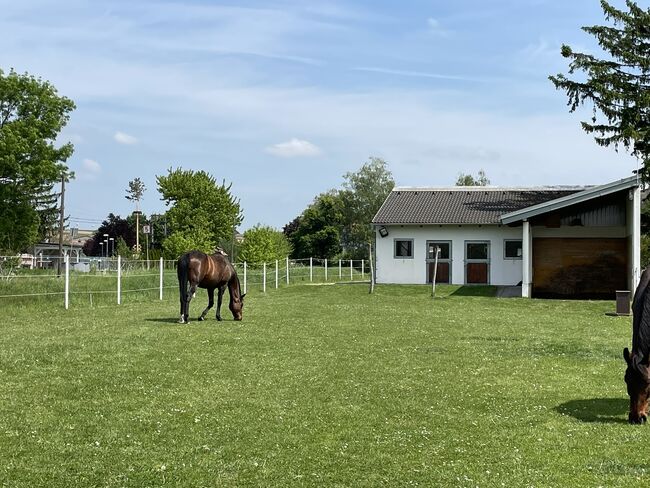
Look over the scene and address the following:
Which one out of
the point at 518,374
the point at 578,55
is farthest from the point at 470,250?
the point at 518,374

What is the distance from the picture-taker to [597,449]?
6.05m

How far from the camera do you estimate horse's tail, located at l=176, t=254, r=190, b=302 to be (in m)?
15.5

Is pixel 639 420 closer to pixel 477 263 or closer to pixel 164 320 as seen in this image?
pixel 164 320

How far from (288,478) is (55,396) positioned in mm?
3751

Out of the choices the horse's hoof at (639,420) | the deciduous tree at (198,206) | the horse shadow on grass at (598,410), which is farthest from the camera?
the deciduous tree at (198,206)

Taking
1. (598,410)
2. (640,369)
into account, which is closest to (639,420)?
(640,369)

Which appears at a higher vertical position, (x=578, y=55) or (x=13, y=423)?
(x=578, y=55)

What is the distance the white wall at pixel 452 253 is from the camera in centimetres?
3138

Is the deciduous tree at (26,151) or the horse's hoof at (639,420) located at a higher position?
the deciduous tree at (26,151)

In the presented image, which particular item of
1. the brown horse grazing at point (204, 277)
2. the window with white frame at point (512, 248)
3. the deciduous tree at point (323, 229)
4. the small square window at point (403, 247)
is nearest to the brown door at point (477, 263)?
the window with white frame at point (512, 248)

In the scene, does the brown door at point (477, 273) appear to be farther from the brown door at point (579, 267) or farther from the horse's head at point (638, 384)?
the horse's head at point (638, 384)

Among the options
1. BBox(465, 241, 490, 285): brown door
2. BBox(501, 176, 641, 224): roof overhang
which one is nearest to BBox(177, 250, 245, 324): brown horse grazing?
BBox(501, 176, 641, 224): roof overhang

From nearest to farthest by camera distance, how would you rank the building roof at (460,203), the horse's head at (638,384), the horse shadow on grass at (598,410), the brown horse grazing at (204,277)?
the horse's head at (638,384)
the horse shadow on grass at (598,410)
the brown horse grazing at (204,277)
the building roof at (460,203)

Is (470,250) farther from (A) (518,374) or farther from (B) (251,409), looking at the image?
(B) (251,409)
